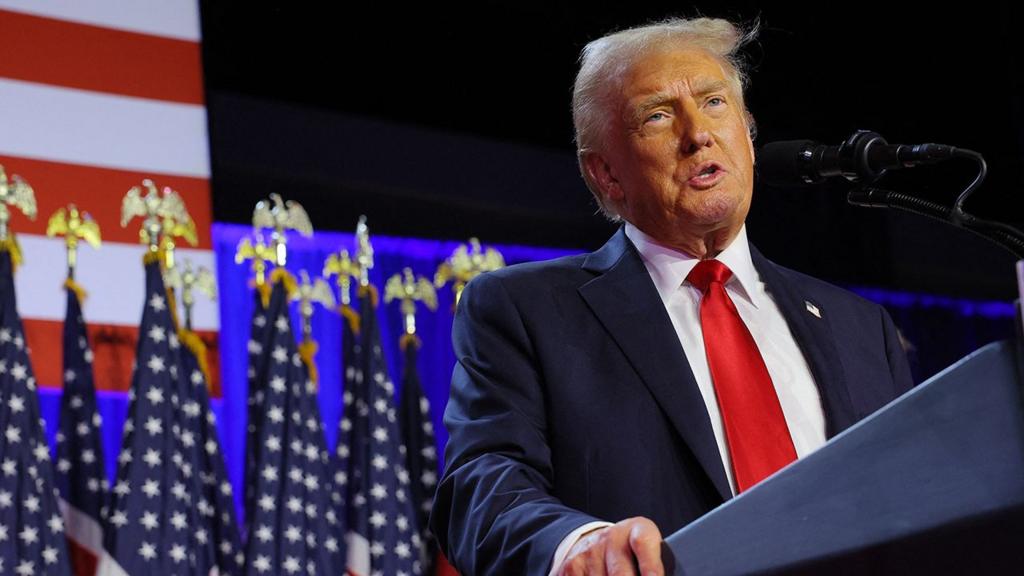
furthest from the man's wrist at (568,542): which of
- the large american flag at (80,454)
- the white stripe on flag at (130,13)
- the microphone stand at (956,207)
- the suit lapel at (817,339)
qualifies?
the white stripe on flag at (130,13)

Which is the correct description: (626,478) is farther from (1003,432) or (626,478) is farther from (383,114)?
(383,114)

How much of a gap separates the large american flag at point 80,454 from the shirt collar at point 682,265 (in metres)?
2.93

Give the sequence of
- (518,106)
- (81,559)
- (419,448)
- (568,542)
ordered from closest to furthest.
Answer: (568,542), (81,559), (419,448), (518,106)

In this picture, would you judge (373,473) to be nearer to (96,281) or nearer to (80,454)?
(80,454)

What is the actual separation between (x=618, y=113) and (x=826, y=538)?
115 centimetres

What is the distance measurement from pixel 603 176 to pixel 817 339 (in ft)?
1.48

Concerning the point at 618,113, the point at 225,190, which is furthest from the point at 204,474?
the point at 618,113

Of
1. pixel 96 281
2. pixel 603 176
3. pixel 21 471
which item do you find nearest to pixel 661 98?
pixel 603 176

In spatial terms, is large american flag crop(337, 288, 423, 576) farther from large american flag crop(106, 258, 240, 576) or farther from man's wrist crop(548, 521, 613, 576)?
man's wrist crop(548, 521, 613, 576)

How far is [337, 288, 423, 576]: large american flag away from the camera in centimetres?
481

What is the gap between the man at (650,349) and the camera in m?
A: 1.55

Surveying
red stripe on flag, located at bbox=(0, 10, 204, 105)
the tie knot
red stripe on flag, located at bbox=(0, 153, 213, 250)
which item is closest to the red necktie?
the tie knot

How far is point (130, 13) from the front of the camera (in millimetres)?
5191

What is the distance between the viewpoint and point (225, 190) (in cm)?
527
